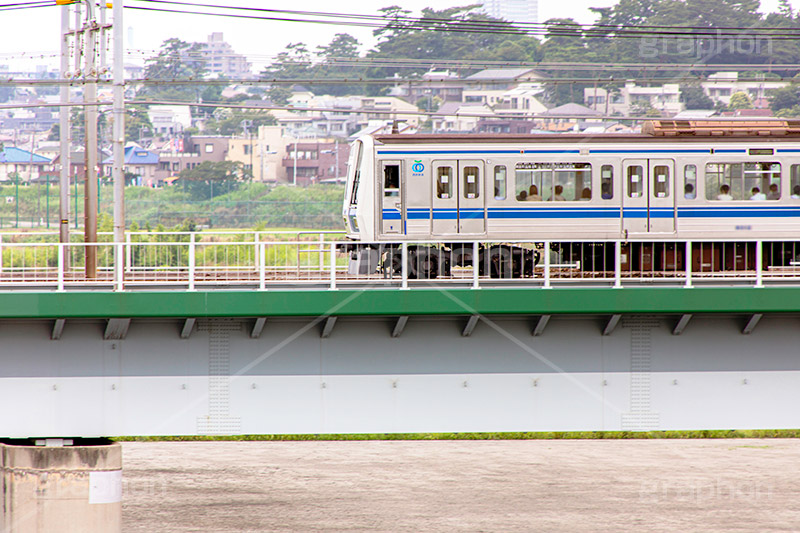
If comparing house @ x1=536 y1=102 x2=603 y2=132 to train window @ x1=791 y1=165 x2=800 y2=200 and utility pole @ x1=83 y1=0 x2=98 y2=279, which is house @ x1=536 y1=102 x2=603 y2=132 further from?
utility pole @ x1=83 y1=0 x2=98 y2=279

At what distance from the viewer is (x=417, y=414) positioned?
642 inches

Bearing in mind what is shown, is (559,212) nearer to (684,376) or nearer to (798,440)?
(684,376)

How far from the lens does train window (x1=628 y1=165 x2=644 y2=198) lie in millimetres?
21000

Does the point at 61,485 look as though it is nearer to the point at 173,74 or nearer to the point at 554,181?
the point at 554,181

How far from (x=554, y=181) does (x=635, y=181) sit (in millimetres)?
1766

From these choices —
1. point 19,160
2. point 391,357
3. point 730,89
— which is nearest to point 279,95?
point 19,160

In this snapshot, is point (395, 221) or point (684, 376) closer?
point (684, 376)

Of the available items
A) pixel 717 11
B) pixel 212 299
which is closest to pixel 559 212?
pixel 212 299

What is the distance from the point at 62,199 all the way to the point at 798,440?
86.0 ft

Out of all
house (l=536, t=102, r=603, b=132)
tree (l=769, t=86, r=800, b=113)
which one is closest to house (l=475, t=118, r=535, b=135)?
house (l=536, t=102, r=603, b=132)

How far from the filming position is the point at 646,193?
68.8 ft

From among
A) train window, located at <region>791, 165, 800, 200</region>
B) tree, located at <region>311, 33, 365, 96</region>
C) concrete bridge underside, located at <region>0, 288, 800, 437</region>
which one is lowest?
concrete bridge underside, located at <region>0, 288, 800, 437</region>

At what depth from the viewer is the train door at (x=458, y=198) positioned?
20.6 metres

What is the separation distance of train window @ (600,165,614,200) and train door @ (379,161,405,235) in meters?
4.32
